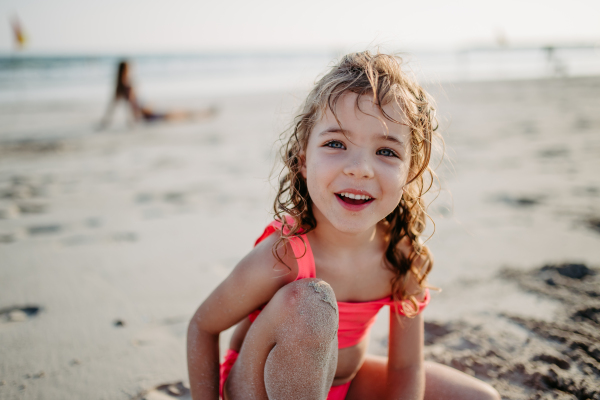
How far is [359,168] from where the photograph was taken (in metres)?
1.19

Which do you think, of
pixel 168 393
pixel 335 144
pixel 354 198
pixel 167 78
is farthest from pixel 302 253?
pixel 167 78

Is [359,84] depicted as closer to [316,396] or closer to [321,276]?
[321,276]

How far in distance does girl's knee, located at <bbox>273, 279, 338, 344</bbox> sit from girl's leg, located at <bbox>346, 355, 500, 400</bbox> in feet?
1.96

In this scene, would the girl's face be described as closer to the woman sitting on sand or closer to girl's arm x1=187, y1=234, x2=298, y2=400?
girl's arm x1=187, y1=234, x2=298, y2=400

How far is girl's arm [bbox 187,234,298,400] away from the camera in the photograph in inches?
49.4

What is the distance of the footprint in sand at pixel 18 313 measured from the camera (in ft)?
→ 6.50

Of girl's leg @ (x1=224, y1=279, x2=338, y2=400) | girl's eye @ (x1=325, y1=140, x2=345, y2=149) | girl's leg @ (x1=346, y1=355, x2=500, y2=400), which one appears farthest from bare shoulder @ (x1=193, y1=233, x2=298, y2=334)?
girl's leg @ (x1=346, y1=355, x2=500, y2=400)

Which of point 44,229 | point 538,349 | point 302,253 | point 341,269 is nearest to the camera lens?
point 302,253

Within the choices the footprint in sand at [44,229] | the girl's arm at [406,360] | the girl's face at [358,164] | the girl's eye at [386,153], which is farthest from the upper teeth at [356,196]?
the footprint in sand at [44,229]

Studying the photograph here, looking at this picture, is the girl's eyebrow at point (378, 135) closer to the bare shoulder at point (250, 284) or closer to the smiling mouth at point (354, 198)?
the smiling mouth at point (354, 198)

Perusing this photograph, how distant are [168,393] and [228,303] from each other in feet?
2.17

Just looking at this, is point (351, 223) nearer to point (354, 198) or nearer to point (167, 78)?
point (354, 198)

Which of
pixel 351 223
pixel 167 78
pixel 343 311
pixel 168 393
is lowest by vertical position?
pixel 168 393

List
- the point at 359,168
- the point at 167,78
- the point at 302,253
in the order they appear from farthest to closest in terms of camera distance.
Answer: the point at 167,78 → the point at 302,253 → the point at 359,168
